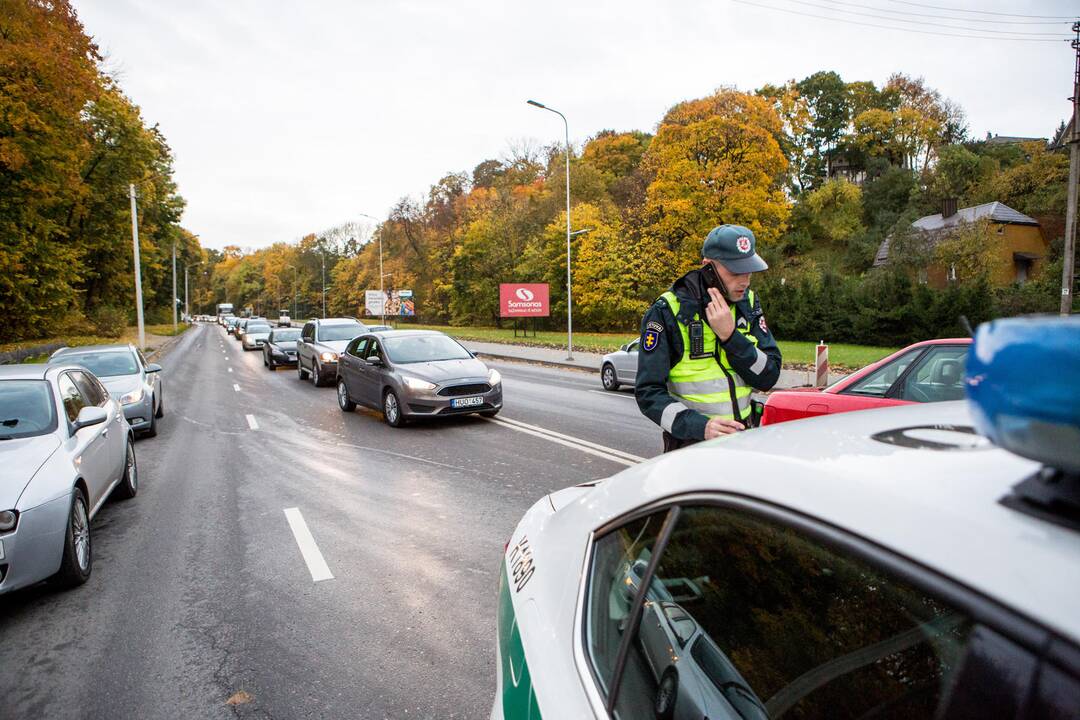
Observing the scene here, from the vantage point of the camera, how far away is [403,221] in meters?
75.1

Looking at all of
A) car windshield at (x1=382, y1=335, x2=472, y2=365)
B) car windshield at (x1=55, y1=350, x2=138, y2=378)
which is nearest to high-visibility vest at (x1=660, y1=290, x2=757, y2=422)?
car windshield at (x1=382, y1=335, x2=472, y2=365)

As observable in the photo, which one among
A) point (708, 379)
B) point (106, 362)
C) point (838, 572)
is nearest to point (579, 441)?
point (708, 379)

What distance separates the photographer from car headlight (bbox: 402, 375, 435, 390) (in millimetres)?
10281

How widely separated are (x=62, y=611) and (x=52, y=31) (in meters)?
27.4

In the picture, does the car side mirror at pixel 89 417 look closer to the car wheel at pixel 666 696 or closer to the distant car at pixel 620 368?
the car wheel at pixel 666 696

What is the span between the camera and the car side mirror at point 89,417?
5.22 metres

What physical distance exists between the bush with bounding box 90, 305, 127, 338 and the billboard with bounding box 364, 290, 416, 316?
20.5m

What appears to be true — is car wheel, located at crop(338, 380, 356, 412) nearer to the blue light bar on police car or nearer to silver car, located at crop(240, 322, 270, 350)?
the blue light bar on police car

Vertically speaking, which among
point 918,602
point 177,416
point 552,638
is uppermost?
point 918,602

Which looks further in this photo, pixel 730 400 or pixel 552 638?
pixel 730 400

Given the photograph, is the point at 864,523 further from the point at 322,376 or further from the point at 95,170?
the point at 95,170

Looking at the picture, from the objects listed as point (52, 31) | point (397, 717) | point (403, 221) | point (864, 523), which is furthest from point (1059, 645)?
point (403, 221)

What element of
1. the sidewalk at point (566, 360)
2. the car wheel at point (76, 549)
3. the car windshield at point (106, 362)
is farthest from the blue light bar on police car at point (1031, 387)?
the sidewalk at point (566, 360)

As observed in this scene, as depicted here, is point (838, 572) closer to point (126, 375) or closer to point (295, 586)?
point (295, 586)
